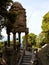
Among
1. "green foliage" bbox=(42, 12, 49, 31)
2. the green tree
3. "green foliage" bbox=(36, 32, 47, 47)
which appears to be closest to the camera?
the green tree

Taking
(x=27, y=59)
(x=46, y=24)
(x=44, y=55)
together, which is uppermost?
(x=46, y=24)

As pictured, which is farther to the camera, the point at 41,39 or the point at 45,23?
the point at 41,39

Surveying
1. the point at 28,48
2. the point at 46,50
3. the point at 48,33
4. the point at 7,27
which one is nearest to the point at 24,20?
the point at 28,48

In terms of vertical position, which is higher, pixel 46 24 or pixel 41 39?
pixel 46 24

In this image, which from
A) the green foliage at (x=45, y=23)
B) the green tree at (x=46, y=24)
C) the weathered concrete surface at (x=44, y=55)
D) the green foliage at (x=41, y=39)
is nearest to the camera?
the weathered concrete surface at (x=44, y=55)

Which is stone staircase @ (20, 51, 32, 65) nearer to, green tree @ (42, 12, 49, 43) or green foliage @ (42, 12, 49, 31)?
green tree @ (42, 12, 49, 43)

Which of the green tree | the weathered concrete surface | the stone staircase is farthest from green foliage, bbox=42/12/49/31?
the weathered concrete surface

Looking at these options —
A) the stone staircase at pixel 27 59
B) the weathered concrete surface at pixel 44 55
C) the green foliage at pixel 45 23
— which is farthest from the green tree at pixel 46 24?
the weathered concrete surface at pixel 44 55

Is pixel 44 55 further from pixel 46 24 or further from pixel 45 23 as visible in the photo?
pixel 45 23

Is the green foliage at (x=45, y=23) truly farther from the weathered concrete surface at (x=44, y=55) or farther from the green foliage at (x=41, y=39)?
the weathered concrete surface at (x=44, y=55)

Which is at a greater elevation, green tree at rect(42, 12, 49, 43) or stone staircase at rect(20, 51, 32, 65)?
green tree at rect(42, 12, 49, 43)

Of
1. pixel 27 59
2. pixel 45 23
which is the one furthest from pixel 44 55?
pixel 45 23

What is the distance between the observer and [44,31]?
50219mm

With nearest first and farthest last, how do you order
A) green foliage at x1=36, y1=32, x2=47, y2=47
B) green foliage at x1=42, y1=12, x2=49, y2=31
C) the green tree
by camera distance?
the green tree < green foliage at x1=42, y1=12, x2=49, y2=31 < green foliage at x1=36, y1=32, x2=47, y2=47
